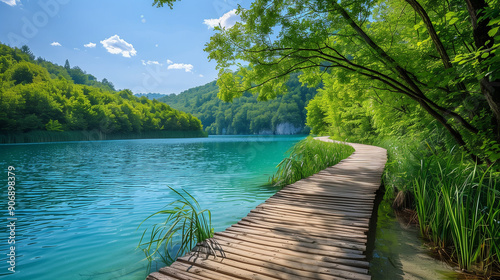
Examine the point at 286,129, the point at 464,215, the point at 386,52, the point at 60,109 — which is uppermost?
the point at 60,109

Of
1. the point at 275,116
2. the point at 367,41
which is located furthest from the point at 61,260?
the point at 275,116

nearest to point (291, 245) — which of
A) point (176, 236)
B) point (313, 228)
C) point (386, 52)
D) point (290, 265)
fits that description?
point (290, 265)

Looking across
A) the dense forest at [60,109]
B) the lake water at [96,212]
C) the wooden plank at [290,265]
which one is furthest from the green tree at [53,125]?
the wooden plank at [290,265]

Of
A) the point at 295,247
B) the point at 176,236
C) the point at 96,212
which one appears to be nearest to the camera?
the point at 295,247

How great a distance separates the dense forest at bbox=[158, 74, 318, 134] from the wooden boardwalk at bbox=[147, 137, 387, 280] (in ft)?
380

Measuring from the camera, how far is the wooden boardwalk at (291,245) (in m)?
2.33

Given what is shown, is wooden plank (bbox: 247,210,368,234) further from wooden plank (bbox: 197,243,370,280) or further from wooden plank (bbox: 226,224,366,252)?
wooden plank (bbox: 197,243,370,280)

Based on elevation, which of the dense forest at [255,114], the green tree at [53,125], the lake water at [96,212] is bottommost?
the lake water at [96,212]

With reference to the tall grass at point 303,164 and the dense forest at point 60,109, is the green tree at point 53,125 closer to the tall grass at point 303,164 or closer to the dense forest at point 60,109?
the dense forest at point 60,109

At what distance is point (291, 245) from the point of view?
2.88 m

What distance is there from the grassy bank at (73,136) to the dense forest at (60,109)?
1.13 metres

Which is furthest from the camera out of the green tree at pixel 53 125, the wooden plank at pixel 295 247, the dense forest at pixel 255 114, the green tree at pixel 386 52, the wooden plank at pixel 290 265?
the dense forest at pixel 255 114

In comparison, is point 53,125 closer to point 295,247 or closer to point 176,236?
point 176,236

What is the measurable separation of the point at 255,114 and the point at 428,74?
450 ft
